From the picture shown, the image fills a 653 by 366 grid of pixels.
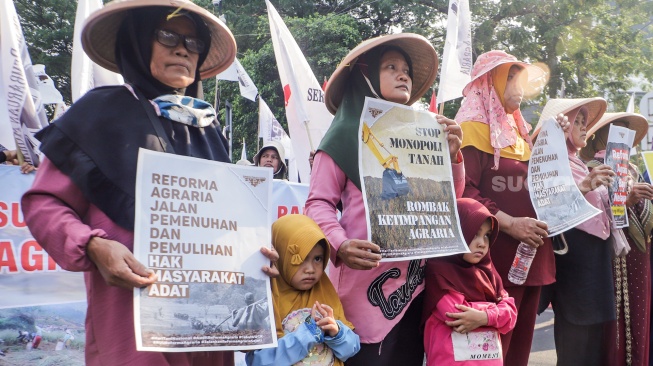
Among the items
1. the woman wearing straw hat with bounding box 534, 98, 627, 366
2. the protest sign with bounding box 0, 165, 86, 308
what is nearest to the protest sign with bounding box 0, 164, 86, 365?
the protest sign with bounding box 0, 165, 86, 308

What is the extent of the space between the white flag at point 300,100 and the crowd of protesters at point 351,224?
87.1 inches

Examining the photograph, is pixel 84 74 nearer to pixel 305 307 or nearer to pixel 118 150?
pixel 305 307

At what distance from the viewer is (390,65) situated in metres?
2.86

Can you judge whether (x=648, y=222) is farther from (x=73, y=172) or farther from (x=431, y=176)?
(x=73, y=172)

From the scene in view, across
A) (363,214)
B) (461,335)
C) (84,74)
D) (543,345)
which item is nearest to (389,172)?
(363,214)

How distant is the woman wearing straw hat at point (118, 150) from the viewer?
1898 millimetres

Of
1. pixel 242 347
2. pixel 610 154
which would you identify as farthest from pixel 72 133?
pixel 610 154

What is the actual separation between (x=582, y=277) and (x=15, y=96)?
360 centimetres

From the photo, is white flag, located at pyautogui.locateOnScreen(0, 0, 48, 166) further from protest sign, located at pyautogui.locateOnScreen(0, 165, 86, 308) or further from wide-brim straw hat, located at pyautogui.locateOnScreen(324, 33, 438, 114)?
wide-brim straw hat, located at pyautogui.locateOnScreen(324, 33, 438, 114)

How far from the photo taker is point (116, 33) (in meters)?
2.27

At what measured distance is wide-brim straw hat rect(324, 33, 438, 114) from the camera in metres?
2.78

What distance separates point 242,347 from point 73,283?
111 inches

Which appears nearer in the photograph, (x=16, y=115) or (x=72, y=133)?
(x=72, y=133)

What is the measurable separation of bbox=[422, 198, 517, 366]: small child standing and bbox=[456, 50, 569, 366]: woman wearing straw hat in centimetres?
32
